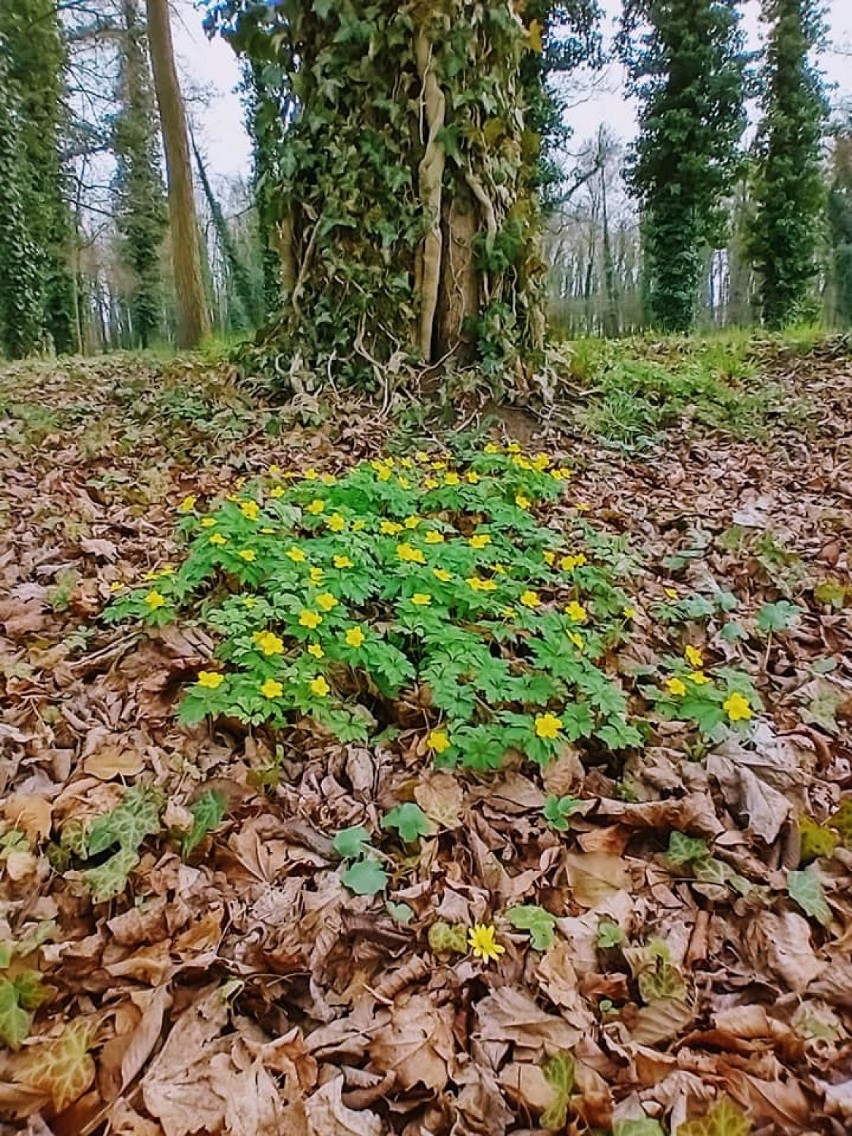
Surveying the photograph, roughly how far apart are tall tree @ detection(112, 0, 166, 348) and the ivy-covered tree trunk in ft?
34.8

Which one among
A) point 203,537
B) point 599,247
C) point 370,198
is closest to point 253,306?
point 599,247

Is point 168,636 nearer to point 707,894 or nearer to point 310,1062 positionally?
point 310,1062

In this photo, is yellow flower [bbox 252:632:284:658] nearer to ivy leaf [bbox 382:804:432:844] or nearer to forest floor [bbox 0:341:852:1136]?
forest floor [bbox 0:341:852:1136]

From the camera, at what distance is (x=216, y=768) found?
66.3 inches

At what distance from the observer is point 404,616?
78.0 inches

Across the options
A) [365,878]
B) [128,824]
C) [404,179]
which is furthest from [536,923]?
[404,179]

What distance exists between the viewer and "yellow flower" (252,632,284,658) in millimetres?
1816

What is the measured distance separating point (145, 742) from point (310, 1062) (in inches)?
33.9

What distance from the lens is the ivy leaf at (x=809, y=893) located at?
1.38m

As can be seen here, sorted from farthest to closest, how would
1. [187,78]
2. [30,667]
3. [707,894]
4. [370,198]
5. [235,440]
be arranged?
1. [187,78]
2. [370,198]
3. [235,440]
4. [30,667]
5. [707,894]

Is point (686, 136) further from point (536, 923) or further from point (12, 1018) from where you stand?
point (12, 1018)

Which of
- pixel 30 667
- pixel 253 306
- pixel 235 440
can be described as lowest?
pixel 30 667

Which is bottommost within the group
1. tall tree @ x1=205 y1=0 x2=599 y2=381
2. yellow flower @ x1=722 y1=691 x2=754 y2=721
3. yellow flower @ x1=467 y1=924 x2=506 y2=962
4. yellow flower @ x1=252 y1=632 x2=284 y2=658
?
yellow flower @ x1=467 y1=924 x2=506 y2=962

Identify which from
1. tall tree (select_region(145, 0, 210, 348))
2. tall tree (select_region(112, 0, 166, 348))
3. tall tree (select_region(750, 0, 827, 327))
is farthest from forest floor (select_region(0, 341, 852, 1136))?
tall tree (select_region(112, 0, 166, 348))
